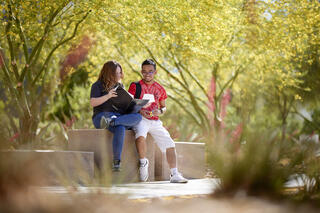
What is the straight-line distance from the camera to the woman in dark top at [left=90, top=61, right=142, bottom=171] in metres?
5.60

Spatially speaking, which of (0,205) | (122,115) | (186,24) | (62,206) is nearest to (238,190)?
(62,206)

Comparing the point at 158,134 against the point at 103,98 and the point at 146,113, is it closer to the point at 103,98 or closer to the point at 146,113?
the point at 146,113

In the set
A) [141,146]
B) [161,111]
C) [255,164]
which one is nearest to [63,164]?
[141,146]

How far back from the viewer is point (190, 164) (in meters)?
7.46

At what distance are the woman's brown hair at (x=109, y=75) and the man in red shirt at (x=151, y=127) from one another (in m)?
0.45

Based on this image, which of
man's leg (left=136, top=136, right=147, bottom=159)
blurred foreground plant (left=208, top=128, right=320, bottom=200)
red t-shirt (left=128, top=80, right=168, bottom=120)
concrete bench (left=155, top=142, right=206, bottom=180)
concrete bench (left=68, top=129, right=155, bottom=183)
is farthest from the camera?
concrete bench (left=155, top=142, right=206, bottom=180)

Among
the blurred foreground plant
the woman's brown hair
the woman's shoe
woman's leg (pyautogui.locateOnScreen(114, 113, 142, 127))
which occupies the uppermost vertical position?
the woman's brown hair

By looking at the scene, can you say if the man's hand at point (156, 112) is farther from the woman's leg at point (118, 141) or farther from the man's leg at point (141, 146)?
the woman's leg at point (118, 141)

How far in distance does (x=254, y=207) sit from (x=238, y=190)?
422 millimetres

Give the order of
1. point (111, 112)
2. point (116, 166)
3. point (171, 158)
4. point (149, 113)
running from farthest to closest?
point (149, 113) < point (171, 158) < point (111, 112) < point (116, 166)

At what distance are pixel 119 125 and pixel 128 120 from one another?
0.49ft

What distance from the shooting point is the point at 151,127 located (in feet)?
20.5

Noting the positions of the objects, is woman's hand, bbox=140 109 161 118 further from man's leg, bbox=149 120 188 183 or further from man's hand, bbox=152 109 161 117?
man's leg, bbox=149 120 188 183

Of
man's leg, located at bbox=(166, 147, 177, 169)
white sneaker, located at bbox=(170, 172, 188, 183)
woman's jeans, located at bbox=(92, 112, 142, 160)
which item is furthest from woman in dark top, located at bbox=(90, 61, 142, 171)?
white sneaker, located at bbox=(170, 172, 188, 183)
